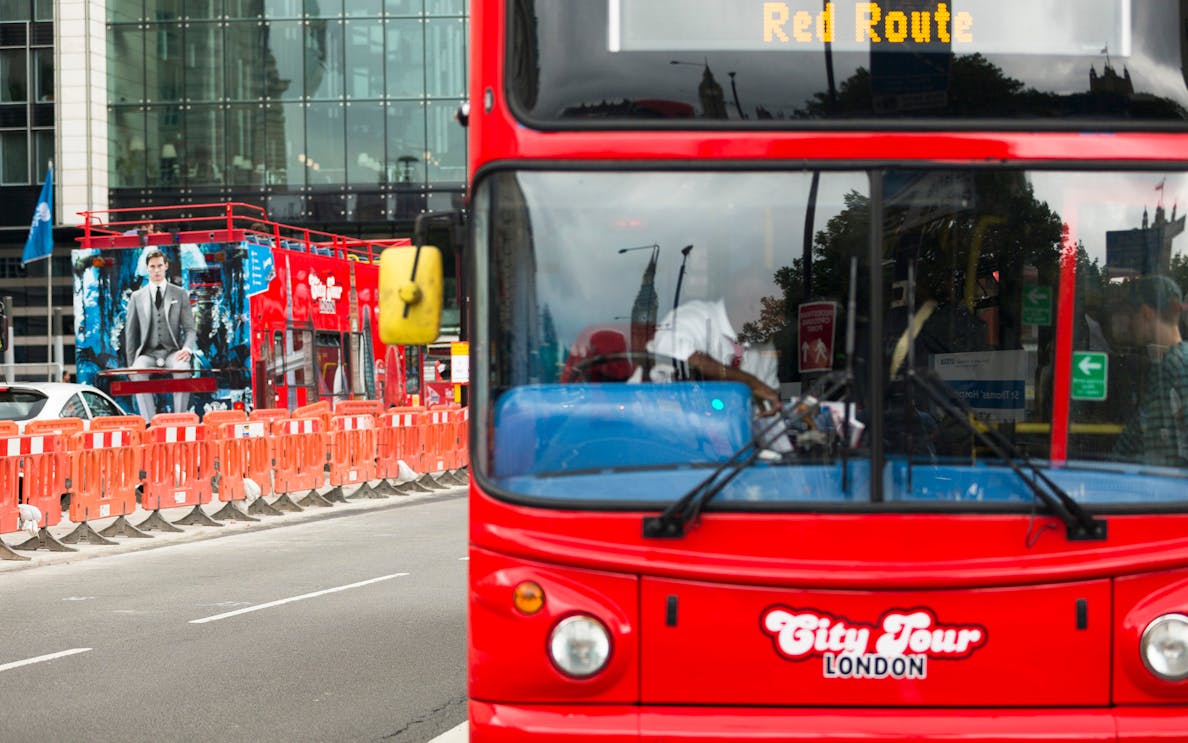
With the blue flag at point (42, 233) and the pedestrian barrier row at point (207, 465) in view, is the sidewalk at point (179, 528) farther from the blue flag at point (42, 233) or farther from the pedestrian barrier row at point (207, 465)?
the blue flag at point (42, 233)

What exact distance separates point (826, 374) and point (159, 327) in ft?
68.6

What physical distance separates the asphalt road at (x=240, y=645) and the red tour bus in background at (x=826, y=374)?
8.70ft

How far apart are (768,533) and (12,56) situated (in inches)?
2072

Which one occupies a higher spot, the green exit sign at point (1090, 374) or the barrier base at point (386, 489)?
the green exit sign at point (1090, 374)

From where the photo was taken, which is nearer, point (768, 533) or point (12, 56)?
point (768, 533)

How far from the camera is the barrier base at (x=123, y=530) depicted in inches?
657

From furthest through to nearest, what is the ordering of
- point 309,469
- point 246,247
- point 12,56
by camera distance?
point 12,56 → point 246,247 → point 309,469

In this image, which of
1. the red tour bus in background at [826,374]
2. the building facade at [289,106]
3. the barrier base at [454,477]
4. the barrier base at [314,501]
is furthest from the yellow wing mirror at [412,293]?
the building facade at [289,106]

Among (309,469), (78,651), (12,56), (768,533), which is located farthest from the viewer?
(12,56)

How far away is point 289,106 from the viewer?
48.3 meters

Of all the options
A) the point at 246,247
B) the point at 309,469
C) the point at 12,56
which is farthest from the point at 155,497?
the point at 12,56

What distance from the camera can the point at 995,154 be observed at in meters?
4.64

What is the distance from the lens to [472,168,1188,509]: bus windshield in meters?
4.55

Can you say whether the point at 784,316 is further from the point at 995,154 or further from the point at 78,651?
the point at 78,651
